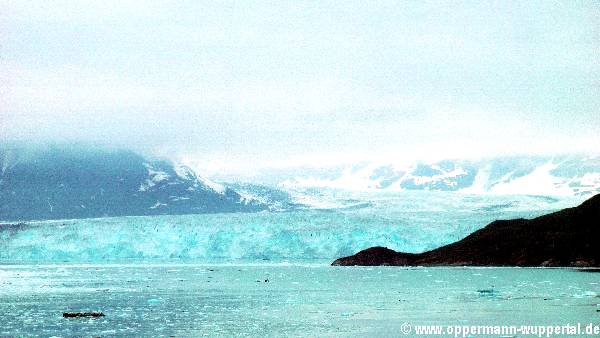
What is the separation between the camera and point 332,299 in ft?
124

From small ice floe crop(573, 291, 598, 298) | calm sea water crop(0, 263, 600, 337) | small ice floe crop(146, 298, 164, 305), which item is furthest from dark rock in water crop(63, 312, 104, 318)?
small ice floe crop(573, 291, 598, 298)

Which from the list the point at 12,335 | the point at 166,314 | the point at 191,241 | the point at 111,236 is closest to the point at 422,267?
the point at 191,241

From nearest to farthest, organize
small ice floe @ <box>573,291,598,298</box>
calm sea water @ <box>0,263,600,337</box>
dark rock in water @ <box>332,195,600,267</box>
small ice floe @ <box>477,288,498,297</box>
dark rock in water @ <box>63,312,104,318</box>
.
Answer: calm sea water @ <box>0,263,600,337</box> → dark rock in water @ <box>63,312,104,318</box> → small ice floe @ <box>573,291,598,298</box> → small ice floe @ <box>477,288,498,297</box> → dark rock in water @ <box>332,195,600,267</box>

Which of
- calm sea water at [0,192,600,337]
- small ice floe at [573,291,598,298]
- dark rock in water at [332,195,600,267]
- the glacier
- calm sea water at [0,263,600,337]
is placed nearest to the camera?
calm sea water at [0,263,600,337]

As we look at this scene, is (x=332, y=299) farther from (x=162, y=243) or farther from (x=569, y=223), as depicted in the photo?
(x=162, y=243)

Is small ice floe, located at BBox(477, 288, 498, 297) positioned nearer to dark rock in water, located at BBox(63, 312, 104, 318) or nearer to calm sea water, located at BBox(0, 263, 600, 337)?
calm sea water, located at BBox(0, 263, 600, 337)

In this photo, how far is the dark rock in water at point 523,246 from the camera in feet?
240

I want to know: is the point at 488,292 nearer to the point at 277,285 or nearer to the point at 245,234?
the point at 277,285

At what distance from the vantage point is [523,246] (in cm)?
7662

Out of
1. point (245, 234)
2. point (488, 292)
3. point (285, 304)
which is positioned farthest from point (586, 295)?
point (245, 234)

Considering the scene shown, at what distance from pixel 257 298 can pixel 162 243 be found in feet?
156

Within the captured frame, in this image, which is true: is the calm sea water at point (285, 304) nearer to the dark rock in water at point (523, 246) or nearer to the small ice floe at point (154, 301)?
the small ice floe at point (154, 301)

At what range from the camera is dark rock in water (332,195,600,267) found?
240ft

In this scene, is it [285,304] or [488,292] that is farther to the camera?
[488,292]
